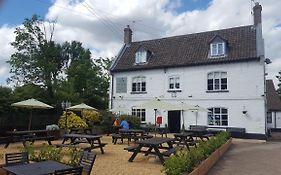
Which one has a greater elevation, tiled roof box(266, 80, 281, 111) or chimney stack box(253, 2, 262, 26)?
chimney stack box(253, 2, 262, 26)

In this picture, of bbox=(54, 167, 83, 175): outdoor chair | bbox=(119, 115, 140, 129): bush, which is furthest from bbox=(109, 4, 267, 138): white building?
bbox=(54, 167, 83, 175): outdoor chair

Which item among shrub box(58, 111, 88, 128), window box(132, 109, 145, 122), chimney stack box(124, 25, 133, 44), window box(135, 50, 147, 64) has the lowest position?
shrub box(58, 111, 88, 128)

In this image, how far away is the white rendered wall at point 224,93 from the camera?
78.6 feet

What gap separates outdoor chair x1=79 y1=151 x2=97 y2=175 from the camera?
23.6ft

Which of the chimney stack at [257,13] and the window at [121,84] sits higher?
the chimney stack at [257,13]

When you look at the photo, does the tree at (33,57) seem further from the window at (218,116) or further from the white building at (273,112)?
the white building at (273,112)

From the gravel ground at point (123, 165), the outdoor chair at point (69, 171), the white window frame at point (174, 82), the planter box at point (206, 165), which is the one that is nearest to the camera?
the outdoor chair at point (69, 171)

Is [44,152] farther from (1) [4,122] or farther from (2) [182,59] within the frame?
(2) [182,59]

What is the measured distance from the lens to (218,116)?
25.6m

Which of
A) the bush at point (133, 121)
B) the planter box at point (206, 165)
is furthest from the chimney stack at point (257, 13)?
the planter box at point (206, 165)

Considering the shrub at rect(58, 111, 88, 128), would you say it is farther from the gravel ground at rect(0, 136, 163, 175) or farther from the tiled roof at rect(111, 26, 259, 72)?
the gravel ground at rect(0, 136, 163, 175)

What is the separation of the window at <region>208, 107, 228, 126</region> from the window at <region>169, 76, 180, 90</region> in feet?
13.0

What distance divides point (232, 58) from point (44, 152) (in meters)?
20.1

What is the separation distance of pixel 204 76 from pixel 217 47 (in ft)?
9.29
